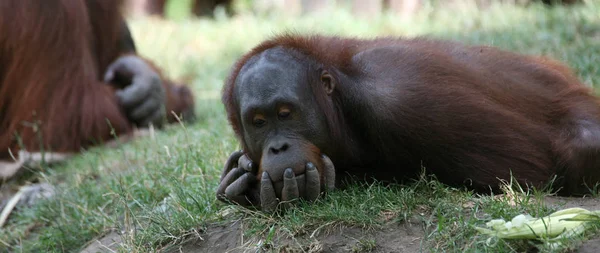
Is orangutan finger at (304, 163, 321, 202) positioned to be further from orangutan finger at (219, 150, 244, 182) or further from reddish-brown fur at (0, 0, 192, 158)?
reddish-brown fur at (0, 0, 192, 158)

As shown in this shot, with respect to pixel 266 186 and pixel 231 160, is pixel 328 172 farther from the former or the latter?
pixel 231 160

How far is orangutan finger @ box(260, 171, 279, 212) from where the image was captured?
9.57 feet

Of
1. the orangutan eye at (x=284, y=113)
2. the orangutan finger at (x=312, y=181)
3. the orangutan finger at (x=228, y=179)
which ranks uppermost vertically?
the orangutan eye at (x=284, y=113)

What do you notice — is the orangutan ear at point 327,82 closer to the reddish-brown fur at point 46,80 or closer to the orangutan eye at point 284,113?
the orangutan eye at point 284,113

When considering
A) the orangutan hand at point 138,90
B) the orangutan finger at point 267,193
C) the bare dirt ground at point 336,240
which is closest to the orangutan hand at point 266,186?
the orangutan finger at point 267,193

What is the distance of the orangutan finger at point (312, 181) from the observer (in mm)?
2910

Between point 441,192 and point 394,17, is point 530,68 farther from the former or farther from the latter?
point 394,17

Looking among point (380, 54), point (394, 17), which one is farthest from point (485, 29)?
point (380, 54)

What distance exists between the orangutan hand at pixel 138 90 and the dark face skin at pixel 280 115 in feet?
8.64

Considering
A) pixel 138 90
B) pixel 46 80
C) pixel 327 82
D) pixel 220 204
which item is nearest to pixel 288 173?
pixel 327 82

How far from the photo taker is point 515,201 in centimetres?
290

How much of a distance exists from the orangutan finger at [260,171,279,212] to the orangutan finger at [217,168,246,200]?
0.74ft

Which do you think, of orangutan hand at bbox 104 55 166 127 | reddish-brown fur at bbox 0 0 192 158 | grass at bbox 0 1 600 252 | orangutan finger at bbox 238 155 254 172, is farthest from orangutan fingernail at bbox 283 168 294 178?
orangutan hand at bbox 104 55 166 127

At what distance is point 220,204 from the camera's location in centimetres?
335
